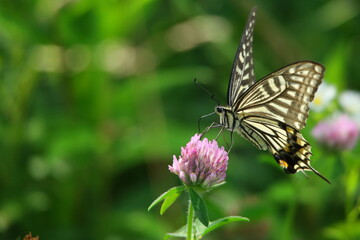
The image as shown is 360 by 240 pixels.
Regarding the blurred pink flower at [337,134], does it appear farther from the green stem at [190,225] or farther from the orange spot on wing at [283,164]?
the green stem at [190,225]

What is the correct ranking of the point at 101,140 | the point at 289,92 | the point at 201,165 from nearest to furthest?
the point at 201,165
the point at 289,92
the point at 101,140

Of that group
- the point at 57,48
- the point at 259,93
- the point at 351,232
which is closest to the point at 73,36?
the point at 57,48

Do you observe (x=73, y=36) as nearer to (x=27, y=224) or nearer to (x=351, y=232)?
(x=27, y=224)

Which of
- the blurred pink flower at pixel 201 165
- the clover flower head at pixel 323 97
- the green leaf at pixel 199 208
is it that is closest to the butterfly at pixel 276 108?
the blurred pink flower at pixel 201 165

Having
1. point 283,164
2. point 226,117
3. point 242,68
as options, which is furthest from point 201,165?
point 242,68

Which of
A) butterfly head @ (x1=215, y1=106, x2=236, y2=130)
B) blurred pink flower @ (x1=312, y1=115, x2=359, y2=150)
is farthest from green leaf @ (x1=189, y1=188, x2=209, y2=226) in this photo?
blurred pink flower @ (x1=312, y1=115, x2=359, y2=150)

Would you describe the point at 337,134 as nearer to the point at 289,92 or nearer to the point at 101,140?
the point at 289,92
